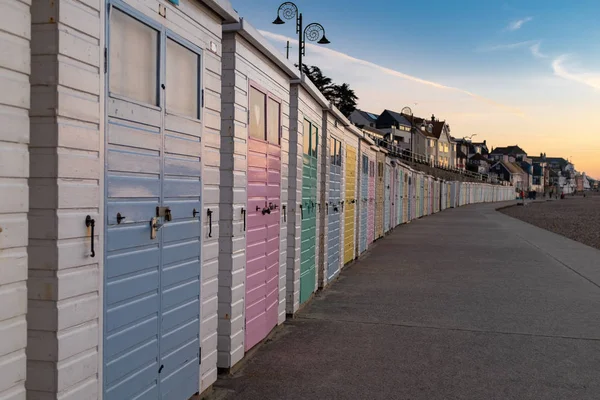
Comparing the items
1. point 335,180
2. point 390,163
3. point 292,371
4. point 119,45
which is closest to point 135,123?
point 119,45

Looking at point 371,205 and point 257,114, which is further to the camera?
point 371,205

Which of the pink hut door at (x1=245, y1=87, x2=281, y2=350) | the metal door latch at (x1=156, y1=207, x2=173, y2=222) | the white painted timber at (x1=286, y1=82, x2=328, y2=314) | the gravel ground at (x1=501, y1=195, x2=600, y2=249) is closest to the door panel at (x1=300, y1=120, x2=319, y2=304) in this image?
the white painted timber at (x1=286, y1=82, x2=328, y2=314)

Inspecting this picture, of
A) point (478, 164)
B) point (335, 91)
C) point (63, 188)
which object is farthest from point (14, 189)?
point (478, 164)

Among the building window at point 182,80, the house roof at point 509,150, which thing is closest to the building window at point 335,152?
the building window at point 182,80

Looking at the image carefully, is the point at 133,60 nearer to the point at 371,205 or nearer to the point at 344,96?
the point at 371,205

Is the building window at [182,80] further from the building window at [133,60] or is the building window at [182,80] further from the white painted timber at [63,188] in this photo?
the white painted timber at [63,188]

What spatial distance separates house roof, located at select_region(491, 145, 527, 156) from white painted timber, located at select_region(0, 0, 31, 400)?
16738cm

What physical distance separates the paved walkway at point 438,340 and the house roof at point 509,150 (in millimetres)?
158640

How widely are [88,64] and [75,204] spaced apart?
0.74m

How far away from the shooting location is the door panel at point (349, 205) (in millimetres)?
12164

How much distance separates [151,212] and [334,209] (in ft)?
23.1

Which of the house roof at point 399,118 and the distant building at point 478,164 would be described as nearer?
the house roof at point 399,118

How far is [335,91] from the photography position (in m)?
57.7

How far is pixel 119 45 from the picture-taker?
11.3 feet
